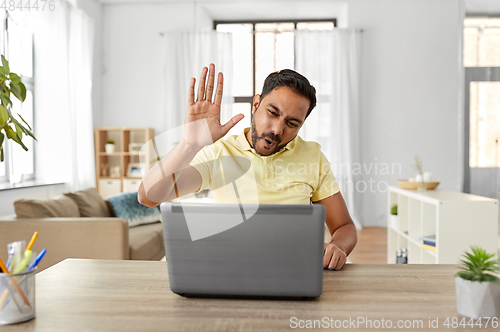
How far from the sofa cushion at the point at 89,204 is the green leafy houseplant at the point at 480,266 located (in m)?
3.09

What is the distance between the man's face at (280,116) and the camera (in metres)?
1.32

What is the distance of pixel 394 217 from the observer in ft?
→ 12.1

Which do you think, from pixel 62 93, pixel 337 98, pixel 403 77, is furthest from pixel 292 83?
pixel 403 77

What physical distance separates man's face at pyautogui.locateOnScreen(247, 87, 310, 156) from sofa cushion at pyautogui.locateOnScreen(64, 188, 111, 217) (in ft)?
7.89

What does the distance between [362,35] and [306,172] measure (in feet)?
16.3

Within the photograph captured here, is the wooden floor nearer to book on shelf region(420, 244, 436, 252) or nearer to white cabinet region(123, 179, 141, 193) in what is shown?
book on shelf region(420, 244, 436, 252)

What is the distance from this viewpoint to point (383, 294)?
2.83 feet

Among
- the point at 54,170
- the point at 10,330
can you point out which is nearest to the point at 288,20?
the point at 54,170

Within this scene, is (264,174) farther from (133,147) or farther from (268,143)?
(133,147)

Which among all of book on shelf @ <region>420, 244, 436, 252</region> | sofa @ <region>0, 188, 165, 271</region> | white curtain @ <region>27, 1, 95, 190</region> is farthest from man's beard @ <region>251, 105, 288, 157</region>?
white curtain @ <region>27, 1, 95, 190</region>

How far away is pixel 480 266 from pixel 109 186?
5519 millimetres

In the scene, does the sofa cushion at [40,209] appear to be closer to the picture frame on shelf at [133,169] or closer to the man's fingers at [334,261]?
the man's fingers at [334,261]

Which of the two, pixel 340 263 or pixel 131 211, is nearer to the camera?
pixel 340 263

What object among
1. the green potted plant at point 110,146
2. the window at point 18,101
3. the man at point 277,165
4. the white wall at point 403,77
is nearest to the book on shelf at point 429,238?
the man at point 277,165
